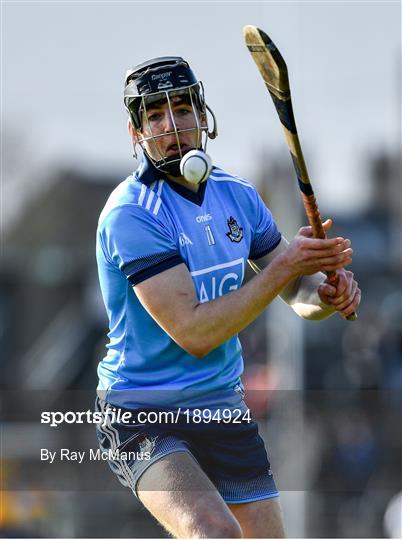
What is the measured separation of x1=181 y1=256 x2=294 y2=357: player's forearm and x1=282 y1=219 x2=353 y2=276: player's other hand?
0.11ft

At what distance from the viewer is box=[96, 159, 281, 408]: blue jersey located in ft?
14.3

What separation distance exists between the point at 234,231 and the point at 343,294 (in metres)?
0.46

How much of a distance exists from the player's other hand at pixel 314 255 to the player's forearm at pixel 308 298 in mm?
429

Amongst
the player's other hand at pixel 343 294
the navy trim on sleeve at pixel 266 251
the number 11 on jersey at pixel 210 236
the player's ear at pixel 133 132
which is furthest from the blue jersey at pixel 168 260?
the player's other hand at pixel 343 294

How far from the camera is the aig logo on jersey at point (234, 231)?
455 centimetres

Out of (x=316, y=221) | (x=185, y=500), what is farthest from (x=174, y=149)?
(x=185, y=500)

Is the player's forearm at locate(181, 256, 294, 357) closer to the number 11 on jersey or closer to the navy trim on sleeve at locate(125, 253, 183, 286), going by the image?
the navy trim on sleeve at locate(125, 253, 183, 286)

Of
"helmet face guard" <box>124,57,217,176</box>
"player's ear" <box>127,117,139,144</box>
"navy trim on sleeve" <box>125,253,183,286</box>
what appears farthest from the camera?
"player's ear" <box>127,117,139,144</box>

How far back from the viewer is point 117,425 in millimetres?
4477

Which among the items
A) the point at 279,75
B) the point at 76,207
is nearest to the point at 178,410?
the point at 279,75

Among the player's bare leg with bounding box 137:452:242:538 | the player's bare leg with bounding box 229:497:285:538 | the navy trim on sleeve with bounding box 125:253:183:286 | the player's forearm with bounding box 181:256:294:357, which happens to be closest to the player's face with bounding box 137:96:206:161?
the navy trim on sleeve with bounding box 125:253:183:286

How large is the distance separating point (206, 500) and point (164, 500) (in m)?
0.15

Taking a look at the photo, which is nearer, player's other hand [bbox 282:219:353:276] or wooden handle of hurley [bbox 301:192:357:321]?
player's other hand [bbox 282:219:353:276]

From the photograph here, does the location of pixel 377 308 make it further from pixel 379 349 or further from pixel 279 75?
pixel 279 75
